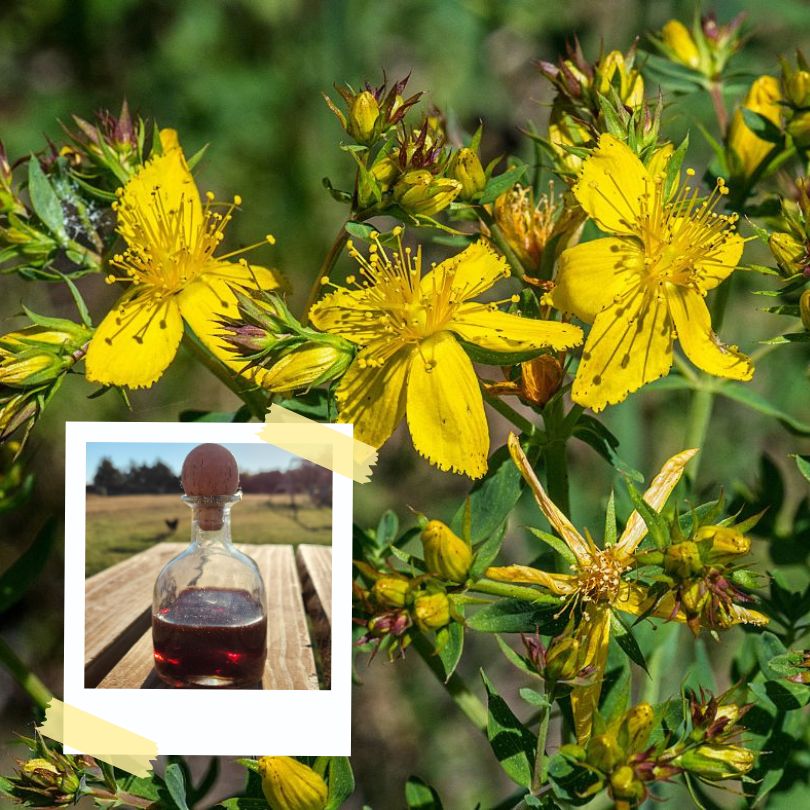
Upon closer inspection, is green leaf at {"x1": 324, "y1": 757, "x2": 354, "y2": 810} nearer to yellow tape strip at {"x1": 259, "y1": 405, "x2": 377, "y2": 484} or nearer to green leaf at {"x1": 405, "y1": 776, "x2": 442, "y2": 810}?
green leaf at {"x1": 405, "y1": 776, "x2": 442, "y2": 810}

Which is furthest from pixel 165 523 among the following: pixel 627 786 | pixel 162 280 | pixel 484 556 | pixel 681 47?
pixel 681 47

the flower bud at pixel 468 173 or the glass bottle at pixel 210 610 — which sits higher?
→ the flower bud at pixel 468 173

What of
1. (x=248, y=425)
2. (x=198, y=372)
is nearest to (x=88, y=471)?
(x=248, y=425)

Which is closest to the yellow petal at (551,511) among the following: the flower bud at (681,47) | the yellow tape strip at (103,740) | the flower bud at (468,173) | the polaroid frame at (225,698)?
the polaroid frame at (225,698)

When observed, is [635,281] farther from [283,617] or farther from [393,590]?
[283,617]

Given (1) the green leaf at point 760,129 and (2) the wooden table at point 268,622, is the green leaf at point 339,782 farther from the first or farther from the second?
(1) the green leaf at point 760,129

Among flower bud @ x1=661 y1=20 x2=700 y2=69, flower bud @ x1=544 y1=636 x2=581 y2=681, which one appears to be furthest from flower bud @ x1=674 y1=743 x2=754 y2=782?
flower bud @ x1=661 y1=20 x2=700 y2=69

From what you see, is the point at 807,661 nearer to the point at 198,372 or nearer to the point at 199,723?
the point at 199,723
